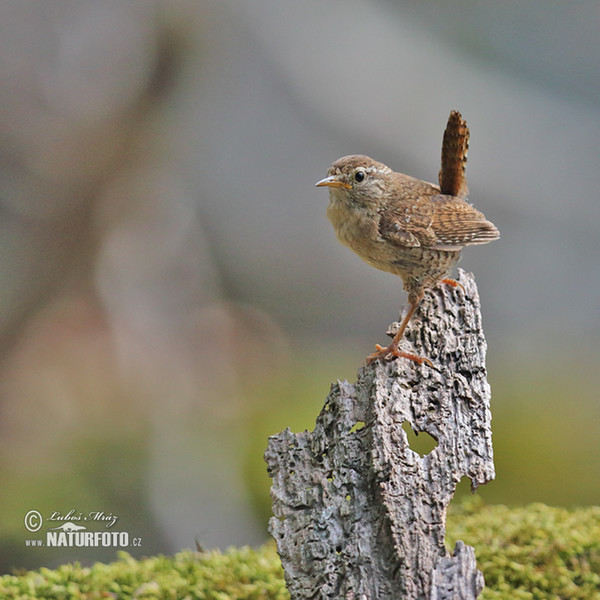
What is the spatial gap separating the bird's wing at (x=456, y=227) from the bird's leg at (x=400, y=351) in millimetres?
232

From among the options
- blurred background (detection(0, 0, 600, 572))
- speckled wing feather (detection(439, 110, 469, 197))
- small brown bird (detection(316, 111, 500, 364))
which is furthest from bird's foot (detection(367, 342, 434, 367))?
blurred background (detection(0, 0, 600, 572))

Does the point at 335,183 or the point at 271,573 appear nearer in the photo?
the point at 335,183

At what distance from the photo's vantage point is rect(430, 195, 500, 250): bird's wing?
2.64m

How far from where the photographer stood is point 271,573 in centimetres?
294

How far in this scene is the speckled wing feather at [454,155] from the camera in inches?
104

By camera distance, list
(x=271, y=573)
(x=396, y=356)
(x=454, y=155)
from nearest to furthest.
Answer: (x=396, y=356)
(x=454, y=155)
(x=271, y=573)

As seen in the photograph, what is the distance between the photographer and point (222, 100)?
17.5ft

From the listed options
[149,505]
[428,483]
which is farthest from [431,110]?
[428,483]

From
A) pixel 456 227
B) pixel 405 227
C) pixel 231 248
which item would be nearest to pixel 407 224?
pixel 405 227

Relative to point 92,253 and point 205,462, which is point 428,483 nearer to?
point 205,462

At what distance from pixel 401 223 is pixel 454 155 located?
364mm

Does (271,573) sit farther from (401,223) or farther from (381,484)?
(401,223)

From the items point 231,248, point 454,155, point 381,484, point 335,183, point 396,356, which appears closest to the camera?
point 381,484

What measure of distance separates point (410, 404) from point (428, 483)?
0.81ft
